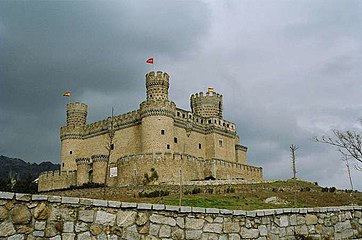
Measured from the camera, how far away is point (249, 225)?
9422 millimetres

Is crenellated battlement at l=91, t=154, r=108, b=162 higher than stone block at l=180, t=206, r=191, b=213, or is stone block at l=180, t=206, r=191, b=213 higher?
crenellated battlement at l=91, t=154, r=108, b=162

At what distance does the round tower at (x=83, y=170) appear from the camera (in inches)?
2028

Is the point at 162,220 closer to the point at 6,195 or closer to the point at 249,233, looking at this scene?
the point at 249,233

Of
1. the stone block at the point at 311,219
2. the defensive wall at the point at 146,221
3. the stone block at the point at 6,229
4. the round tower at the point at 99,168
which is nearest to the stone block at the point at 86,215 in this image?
the defensive wall at the point at 146,221

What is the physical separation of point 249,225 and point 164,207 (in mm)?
2008

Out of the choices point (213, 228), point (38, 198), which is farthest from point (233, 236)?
point (38, 198)

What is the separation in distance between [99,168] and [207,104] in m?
17.7

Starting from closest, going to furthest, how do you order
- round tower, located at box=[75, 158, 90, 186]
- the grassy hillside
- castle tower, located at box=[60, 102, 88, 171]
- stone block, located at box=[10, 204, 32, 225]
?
1. stone block, located at box=[10, 204, 32, 225]
2. the grassy hillside
3. round tower, located at box=[75, 158, 90, 186]
4. castle tower, located at box=[60, 102, 88, 171]

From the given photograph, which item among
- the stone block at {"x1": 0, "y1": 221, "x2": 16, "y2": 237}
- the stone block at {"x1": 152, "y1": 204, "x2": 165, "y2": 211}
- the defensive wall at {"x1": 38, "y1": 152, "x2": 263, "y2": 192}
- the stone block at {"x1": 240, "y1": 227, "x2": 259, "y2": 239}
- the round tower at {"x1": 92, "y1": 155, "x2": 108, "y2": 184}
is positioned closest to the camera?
the stone block at {"x1": 0, "y1": 221, "x2": 16, "y2": 237}

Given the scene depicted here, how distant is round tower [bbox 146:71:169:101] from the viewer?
51.6 metres

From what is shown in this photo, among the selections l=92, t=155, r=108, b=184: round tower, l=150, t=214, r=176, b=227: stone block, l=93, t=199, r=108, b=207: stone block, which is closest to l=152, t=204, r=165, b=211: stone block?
l=150, t=214, r=176, b=227: stone block

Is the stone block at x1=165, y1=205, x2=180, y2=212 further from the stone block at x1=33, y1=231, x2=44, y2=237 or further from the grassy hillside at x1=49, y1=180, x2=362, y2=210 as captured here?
the grassy hillside at x1=49, y1=180, x2=362, y2=210

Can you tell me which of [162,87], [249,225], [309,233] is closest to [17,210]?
[249,225]

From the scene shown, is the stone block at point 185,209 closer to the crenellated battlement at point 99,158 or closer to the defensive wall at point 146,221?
the defensive wall at point 146,221
